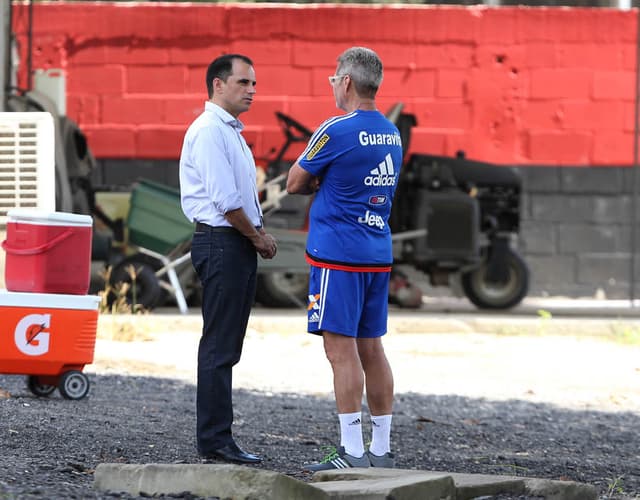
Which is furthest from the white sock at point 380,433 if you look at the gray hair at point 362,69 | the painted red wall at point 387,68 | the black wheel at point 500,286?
the painted red wall at point 387,68

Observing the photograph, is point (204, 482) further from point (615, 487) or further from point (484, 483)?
point (615, 487)

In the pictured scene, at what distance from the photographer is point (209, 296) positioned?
6070mm

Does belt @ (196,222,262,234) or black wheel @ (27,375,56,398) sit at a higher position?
belt @ (196,222,262,234)

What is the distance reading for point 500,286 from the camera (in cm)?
1486

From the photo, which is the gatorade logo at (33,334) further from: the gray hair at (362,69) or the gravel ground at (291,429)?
the gray hair at (362,69)

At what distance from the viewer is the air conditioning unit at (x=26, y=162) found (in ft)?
26.7

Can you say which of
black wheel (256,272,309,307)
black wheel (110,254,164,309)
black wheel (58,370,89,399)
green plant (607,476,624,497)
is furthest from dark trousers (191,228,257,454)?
black wheel (256,272,309,307)

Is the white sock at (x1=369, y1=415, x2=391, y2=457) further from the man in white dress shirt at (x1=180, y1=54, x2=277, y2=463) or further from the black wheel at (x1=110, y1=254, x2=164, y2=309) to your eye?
the black wheel at (x1=110, y1=254, x2=164, y2=309)

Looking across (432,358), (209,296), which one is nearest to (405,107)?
(432,358)

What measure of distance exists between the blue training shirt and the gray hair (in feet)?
0.33

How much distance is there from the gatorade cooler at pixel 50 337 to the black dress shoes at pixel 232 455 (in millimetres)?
1960

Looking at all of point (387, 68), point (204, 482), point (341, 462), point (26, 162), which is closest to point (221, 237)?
point (341, 462)

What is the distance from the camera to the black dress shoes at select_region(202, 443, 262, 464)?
6059 millimetres

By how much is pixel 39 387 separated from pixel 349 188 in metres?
3.03
